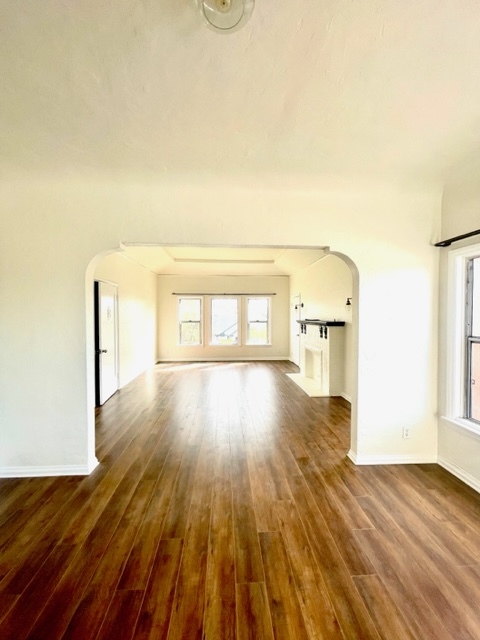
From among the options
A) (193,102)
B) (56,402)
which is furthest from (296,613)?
(193,102)

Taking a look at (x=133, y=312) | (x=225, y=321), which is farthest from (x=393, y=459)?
(x=225, y=321)

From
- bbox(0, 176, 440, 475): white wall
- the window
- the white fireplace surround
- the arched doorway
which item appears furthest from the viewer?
the window

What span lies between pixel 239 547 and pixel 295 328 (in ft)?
23.0

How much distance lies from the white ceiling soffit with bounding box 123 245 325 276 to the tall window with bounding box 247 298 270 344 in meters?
0.90

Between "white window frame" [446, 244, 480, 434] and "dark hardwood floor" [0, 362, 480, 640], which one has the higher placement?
"white window frame" [446, 244, 480, 434]

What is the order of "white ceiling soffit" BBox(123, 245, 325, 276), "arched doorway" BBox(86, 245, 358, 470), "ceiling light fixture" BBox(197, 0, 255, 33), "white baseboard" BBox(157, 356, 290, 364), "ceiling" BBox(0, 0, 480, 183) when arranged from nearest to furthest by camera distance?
"ceiling light fixture" BBox(197, 0, 255, 33), "ceiling" BBox(0, 0, 480, 183), "arched doorway" BBox(86, 245, 358, 470), "white ceiling soffit" BBox(123, 245, 325, 276), "white baseboard" BBox(157, 356, 290, 364)

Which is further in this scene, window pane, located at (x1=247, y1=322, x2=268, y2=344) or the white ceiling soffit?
window pane, located at (x1=247, y1=322, x2=268, y2=344)

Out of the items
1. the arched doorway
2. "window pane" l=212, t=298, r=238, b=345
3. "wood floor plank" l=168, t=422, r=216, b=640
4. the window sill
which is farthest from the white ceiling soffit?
"wood floor plank" l=168, t=422, r=216, b=640

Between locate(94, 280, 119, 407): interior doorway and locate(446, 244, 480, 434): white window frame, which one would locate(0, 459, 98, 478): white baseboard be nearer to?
locate(94, 280, 119, 407): interior doorway

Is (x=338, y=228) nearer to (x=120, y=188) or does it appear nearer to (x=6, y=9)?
(x=120, y=188)

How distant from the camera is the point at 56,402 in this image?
2717mm

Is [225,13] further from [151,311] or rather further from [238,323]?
[238,323]

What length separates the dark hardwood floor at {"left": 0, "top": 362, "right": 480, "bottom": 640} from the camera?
1429mm

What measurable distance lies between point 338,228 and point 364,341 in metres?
1.11
